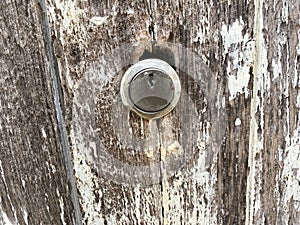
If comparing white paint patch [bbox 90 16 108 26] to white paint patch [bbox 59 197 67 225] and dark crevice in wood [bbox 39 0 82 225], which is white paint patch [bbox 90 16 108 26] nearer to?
dark crevice in wood [bbox 39 0 82 225]

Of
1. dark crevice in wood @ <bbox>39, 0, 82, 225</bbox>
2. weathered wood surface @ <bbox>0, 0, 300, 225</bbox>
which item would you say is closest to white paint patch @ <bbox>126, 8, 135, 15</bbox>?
weathered wood surface @ <bbox>0, 0, 300, 225</bbox>

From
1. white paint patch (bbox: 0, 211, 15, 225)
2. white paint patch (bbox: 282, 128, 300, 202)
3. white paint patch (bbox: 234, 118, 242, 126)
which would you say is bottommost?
white paint patch (bbox: 0, 211, 15, 225)

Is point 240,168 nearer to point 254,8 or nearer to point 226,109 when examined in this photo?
point 226,109

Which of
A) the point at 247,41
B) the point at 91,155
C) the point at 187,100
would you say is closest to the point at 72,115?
the point at 91,155

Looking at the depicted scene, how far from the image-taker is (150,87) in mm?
534

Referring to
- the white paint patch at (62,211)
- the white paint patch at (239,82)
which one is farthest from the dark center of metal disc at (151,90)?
the white paint patch at (62,211)

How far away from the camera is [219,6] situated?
0.55 metres

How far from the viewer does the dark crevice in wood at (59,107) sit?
0.54 meters

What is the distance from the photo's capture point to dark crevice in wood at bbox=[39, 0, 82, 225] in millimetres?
541

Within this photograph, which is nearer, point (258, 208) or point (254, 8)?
point (254, 8)

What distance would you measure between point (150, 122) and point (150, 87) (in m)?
0.07

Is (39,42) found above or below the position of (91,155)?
above

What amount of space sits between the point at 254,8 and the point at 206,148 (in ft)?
0.72

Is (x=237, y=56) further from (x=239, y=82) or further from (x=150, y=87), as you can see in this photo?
(x=150, y=87)
